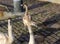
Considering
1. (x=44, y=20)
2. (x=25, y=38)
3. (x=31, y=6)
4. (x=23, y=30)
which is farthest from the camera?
(x=31, y=6)

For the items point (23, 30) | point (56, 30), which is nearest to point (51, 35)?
point (56, 30)

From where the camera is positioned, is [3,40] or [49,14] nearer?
[3,40]

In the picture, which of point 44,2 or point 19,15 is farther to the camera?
point 44,2

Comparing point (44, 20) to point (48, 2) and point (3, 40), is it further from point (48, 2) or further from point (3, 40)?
point (3, 40)

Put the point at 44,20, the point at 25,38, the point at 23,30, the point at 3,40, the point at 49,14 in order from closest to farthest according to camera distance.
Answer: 1. the point at 3,40
2. the point at 25,38
3. the point at 23,30
4. the point at 44,20
5. the point at 49,14

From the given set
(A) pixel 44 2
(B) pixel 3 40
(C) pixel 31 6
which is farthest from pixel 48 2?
(B) pixel 3 40

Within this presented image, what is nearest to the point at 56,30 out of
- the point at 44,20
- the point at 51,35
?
the point at 51,35

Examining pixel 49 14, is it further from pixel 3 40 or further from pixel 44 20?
pixel 3 40

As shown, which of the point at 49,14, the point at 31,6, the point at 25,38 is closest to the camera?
the point at 25,38

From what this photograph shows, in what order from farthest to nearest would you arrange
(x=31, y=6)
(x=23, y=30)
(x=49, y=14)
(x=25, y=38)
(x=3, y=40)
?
(x=31, y=6) < (x=49, y=14) < (x=23, y=30) < (x=25, y=38) < (x=3, y=40)
